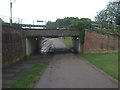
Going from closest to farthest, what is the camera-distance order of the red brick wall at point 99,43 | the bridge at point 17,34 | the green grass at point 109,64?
1. the green grass at point 109,64
2. the bridge at point 17,34
3. the red brick wall at point 99,43

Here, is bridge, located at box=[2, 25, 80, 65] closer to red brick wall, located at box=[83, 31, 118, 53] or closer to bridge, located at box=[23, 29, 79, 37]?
bridge, located at box=[23, 29, 79, 37]

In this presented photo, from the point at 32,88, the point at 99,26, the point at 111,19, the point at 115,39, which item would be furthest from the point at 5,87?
the point at 111,19

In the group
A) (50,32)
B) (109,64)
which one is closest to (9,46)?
(109,64)

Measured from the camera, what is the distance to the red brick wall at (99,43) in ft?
113

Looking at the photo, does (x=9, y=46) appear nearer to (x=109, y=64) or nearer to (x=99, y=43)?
(x=109, y=64)

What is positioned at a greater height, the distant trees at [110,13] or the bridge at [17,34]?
the distant trees at [110,13]

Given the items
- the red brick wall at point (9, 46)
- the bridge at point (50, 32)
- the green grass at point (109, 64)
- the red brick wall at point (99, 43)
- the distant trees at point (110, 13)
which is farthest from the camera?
the distant trees at point (110, 13)

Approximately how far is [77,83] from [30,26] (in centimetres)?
2740

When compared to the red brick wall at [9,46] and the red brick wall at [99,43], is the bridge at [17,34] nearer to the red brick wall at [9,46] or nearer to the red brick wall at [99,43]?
the red brick wall at [9,46]

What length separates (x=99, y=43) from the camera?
36812mm

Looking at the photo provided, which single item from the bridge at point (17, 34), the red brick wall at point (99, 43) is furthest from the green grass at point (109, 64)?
the bridge at point (17, 34)

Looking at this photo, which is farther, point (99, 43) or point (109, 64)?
point (99, 43)

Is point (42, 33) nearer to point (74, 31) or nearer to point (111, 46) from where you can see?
point (74, 31)

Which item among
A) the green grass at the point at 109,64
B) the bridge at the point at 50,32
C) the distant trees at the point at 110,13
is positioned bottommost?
the green grass at the point at 109,64
